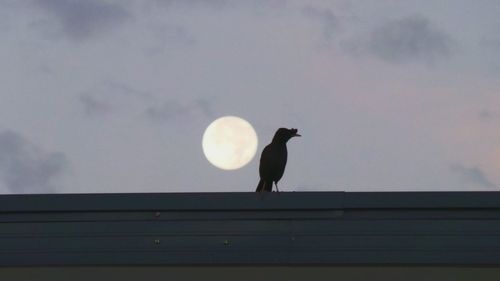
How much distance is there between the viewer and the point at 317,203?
8281 millimetres

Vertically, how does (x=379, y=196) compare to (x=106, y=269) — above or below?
above

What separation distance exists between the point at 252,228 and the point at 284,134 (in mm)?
3371

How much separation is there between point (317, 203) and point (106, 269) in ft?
6.30

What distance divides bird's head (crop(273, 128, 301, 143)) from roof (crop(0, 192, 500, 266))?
3.13m

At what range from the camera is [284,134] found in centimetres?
1153

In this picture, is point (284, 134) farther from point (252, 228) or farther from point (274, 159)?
point (252, 228)

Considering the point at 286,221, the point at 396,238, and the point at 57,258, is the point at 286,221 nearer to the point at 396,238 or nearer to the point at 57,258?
the point at 396,238

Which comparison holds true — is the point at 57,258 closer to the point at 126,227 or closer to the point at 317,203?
the point at 126,227

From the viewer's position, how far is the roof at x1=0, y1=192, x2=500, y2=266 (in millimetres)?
8094

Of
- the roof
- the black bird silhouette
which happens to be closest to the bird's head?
the black bird silhouette

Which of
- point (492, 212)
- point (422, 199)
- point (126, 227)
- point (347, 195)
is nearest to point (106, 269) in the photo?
point (126, 227)

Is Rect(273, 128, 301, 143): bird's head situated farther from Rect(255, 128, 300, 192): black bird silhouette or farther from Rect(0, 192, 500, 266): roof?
Rect(0, 192, 500, 266): roof

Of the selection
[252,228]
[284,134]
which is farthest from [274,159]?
[252,228]

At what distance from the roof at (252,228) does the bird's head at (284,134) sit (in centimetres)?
313
